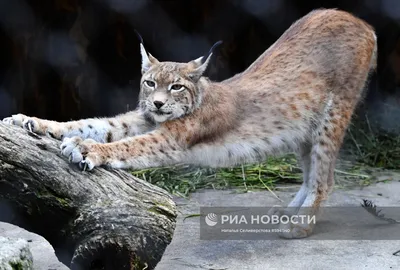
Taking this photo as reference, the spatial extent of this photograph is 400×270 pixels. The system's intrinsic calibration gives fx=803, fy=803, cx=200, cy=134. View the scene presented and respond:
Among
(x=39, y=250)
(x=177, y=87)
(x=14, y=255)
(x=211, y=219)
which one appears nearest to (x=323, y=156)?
(x=211, y=219)

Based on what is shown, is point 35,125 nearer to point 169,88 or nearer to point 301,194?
point 169,88

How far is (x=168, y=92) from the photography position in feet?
5.96

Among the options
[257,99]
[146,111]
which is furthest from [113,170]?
[257,99]

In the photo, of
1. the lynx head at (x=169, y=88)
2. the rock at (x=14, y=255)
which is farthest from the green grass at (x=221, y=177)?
the rock at (x=14, y=255)

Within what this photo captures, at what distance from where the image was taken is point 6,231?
1815 millimetres

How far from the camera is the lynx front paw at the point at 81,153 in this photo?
4.67ft

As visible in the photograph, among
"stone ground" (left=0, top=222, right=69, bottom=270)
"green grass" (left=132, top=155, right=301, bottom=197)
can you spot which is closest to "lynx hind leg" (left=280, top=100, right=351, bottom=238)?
"green grass" (left=132, top=155, right=301, bottom=197)

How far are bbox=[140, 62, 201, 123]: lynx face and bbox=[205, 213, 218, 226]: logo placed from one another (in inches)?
11.6

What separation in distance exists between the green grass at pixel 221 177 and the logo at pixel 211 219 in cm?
26

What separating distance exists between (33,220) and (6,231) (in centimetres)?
47

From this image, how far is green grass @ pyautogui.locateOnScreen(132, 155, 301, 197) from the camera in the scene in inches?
92.1

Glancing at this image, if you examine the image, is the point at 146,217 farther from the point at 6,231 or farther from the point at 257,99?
the point at 257,99

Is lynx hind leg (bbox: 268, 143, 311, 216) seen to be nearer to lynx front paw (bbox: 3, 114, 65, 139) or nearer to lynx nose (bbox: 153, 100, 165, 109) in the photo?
lynx nose (bbox: 153, 100, 165, 109)

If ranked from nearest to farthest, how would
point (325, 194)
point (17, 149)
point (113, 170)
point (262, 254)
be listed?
point (17, 149), point (113, 170), point (262, 254), point (325, 194)
